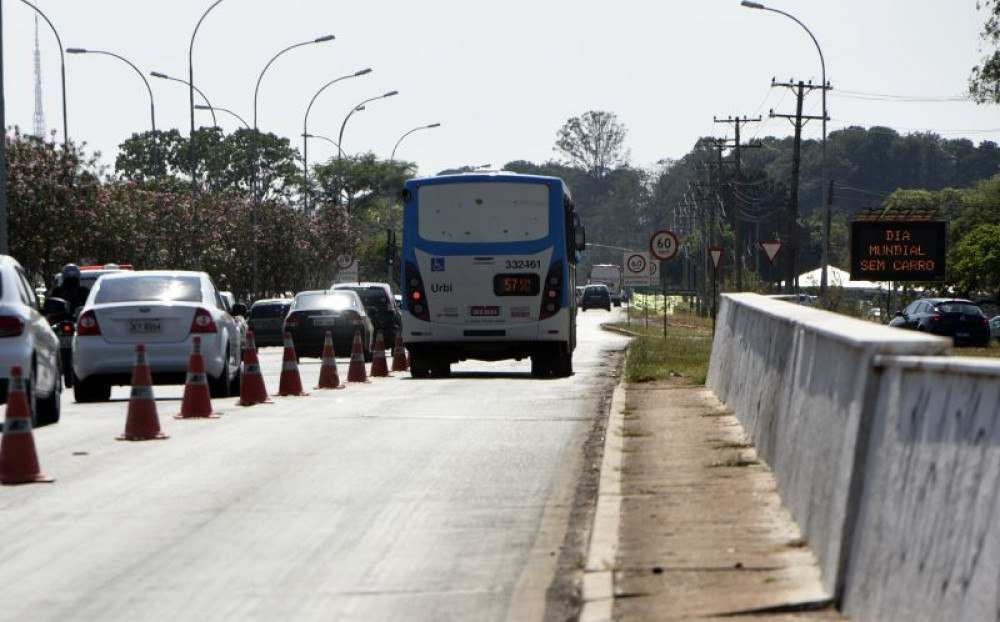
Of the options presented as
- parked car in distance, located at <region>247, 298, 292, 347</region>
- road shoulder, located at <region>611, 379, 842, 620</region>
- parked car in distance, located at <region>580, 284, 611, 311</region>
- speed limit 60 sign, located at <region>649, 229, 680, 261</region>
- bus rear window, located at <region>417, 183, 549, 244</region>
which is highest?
bus rear window, located at <region>417, 183, 549, 244</region>

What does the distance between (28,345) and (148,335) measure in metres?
4.60

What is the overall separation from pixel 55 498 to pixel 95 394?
10.5 m

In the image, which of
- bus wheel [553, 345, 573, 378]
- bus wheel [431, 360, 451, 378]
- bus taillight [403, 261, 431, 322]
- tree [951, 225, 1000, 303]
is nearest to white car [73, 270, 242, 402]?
bus taillight [403, 261, 431, 322]

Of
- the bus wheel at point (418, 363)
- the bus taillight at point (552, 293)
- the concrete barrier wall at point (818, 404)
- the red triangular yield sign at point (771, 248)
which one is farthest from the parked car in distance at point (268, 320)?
the concrete barrier wall at point (818, 404)

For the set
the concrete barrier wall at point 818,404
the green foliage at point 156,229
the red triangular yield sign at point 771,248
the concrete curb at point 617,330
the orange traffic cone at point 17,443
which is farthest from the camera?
the concrete curb at point 617,330

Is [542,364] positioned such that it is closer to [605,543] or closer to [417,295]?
[417,295]

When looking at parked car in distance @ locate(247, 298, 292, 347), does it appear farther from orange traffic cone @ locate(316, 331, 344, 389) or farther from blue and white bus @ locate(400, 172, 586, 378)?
orange traffic cone @ locate(316, 331, 344, 389)

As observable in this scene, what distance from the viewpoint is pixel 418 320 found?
2784cm

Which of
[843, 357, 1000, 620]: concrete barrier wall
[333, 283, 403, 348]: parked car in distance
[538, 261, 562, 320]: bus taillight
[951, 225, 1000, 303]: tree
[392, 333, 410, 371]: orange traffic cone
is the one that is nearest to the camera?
[843, 357, 1000, 620]: concrete barrier wall

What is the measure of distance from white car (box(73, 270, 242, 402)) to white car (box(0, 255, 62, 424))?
9.25 ft

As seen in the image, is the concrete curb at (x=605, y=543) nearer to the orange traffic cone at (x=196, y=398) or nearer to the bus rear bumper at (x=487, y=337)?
the orange traffic cone at (x=196, y=398)

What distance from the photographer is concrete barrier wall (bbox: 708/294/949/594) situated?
746 cm

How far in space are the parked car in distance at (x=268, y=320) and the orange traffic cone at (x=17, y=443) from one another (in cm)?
3663

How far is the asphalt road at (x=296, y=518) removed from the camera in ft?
27.2
